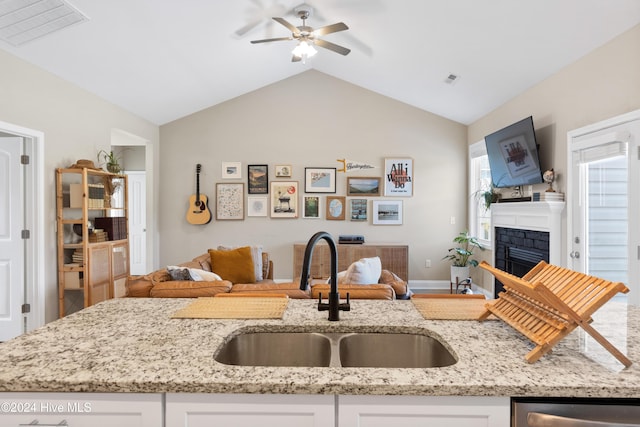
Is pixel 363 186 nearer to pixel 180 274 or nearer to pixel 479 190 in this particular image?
pixel 479 190

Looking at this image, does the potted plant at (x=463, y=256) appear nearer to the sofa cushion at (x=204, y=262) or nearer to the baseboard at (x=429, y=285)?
the baseboard at (x=429, y=285)

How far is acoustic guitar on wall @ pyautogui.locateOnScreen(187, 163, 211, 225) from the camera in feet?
20.2

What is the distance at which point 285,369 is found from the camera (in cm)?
93

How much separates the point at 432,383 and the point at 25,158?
4.10m

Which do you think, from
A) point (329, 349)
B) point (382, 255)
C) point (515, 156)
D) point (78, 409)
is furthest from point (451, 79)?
point (78, 409)

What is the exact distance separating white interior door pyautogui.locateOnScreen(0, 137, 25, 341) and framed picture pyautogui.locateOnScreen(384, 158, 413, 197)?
473 cm

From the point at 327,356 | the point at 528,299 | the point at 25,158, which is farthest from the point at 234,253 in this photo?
the point at 528,299

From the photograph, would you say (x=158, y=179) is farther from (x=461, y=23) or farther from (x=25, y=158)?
(x=461, y=23)

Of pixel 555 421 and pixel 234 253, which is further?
pixel 234 253

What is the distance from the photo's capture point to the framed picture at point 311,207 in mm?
6215

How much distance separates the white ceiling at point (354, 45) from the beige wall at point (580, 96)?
114 millimetres

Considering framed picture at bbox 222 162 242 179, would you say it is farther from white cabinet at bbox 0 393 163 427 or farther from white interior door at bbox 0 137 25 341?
white cabinet at bbox 0 393 163 427

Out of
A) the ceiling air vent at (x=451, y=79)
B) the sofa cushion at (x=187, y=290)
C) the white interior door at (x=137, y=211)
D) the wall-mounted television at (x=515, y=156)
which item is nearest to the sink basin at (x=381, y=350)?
the sofa cushion at (x=187, y=290)

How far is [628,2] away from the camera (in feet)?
8.64
